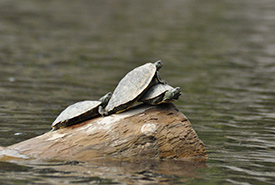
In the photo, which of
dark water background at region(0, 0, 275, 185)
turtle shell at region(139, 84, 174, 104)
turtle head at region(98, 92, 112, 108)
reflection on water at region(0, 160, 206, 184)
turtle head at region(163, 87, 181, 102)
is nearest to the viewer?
reflection on water at region(0, 160, 206, 184)

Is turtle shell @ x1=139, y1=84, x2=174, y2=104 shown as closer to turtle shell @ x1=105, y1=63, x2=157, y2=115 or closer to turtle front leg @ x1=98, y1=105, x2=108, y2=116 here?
turtle shell @ x1=105, y1=63, x2=157, y2=115

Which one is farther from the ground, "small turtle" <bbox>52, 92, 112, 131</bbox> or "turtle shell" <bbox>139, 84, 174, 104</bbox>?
"turtle shell" <bbox>139, 84, 174, 104</bbox>

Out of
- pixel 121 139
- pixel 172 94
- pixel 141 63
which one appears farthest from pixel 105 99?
pixel 141 63

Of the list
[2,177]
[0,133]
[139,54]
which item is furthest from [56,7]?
[2,177]

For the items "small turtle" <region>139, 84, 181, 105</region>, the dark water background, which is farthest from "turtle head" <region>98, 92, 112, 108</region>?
the dark water background

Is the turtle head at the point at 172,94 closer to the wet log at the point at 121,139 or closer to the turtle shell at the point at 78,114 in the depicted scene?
the wet log at the point at 121,139

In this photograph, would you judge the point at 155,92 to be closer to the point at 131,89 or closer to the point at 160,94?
the point at 160,94

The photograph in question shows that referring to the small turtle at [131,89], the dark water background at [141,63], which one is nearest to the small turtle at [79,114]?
the small turtle at [131,89]
